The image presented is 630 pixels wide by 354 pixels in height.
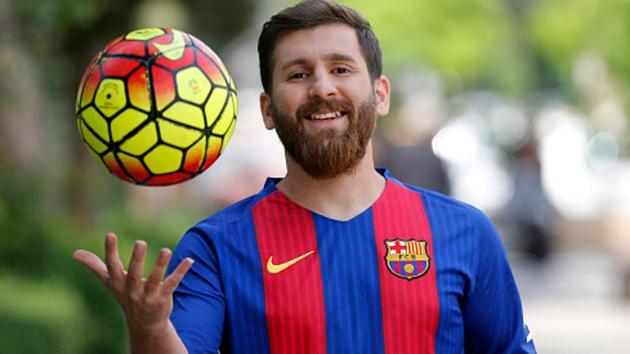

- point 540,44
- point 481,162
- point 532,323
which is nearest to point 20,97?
point 532,323

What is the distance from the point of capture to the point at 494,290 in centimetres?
432

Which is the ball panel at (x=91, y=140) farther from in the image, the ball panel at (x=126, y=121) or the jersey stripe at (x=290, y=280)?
the jersey stripe at (x=290, y=280)

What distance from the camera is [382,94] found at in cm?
448

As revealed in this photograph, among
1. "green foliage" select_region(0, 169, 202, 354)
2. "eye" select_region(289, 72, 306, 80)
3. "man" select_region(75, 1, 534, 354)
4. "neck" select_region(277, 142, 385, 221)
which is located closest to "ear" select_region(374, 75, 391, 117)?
"man" select_region(75, 1, 534, 354)

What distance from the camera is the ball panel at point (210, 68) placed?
4.31 m

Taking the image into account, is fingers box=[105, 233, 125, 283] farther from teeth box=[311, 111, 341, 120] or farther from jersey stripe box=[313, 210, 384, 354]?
teeth box=[311, 111, 341, 120]

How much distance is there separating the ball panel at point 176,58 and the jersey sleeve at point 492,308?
100cm

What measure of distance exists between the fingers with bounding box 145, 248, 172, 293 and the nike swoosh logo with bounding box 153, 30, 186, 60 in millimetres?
869

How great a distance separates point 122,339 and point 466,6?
33.0 m

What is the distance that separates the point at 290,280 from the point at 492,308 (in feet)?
2.03

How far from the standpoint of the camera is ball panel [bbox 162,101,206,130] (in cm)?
416

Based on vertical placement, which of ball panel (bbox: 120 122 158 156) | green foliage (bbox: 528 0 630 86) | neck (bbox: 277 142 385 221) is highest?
green foliage (bbox: 528 0 630 86)

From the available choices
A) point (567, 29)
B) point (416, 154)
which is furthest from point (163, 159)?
point (567, 29)

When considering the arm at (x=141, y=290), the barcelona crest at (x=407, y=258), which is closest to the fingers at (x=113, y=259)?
the arm at (x=141, y=290)
